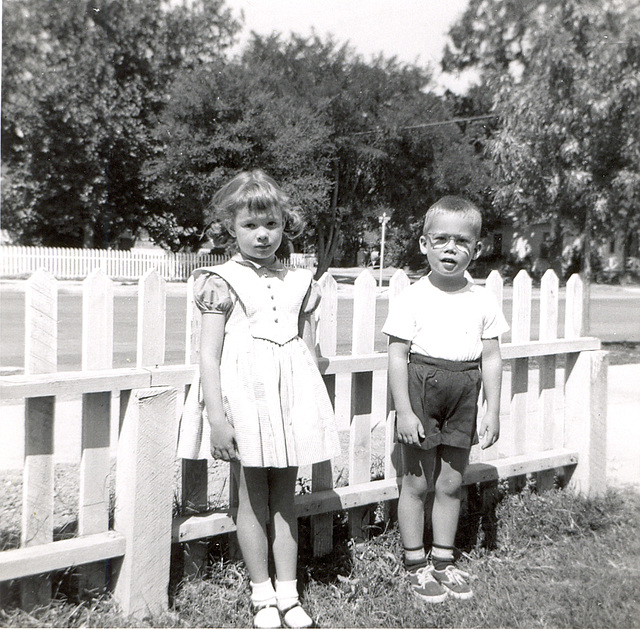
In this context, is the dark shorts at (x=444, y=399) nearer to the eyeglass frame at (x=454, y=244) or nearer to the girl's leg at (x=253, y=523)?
the eyeglass frame at (x=454, y=244)

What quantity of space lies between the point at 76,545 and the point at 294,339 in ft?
3.39

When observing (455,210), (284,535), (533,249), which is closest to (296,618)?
A: (284,535)

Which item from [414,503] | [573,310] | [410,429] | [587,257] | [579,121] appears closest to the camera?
Answer: [410,429]

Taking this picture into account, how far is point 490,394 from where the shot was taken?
300 centimetres

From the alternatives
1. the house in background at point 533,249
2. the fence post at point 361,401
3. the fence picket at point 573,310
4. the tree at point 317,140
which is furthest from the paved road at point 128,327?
the house in background at point 533,249

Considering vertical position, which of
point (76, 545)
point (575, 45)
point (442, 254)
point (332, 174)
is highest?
point (332, 174)

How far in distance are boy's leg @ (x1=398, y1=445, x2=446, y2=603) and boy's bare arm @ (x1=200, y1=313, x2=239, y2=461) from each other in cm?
85

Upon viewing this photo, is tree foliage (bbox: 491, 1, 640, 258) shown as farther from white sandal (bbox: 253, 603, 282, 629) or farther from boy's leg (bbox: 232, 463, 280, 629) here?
white sandal (bbox: 253, 603, 282, 629)

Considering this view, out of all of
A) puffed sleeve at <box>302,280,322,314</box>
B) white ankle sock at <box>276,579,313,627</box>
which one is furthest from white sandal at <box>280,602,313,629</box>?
puffed sleeve at <box>302,280,322,314</box>

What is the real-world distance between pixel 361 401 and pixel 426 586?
2.86ft

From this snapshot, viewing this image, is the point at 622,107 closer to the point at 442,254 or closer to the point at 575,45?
the point at 575,45

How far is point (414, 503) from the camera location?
10.1 ft

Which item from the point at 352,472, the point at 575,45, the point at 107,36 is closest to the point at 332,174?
the point at 107,36

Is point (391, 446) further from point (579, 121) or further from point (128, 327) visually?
point (128, 327)
